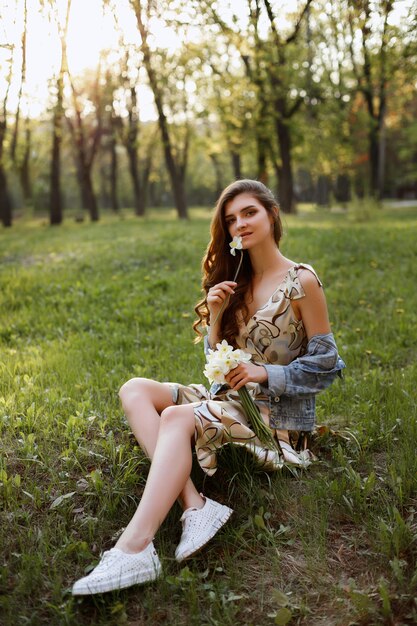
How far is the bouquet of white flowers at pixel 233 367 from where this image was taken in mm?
2730

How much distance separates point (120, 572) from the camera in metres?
2.36

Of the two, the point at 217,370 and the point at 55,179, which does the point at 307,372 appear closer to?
the point at 217,370

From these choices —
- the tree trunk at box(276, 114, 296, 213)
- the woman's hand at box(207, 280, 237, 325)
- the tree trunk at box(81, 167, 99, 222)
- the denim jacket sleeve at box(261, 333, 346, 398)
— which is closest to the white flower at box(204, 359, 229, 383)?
the denim jacket sleeve at box(261, 333, 346, 398)

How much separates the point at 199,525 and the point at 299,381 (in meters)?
0.87

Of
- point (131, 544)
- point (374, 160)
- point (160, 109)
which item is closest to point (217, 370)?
point (131, 544)

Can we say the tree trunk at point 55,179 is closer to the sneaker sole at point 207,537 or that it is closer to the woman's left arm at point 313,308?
the woman's left arm at point 313,308

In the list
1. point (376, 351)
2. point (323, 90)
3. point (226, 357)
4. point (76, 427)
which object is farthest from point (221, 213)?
point (323, 90)

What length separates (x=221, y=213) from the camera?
3350 mm

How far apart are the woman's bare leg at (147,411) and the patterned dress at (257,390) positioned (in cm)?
11

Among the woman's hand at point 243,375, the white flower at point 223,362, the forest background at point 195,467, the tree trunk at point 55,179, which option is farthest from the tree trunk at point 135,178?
the white flower at point 223,362

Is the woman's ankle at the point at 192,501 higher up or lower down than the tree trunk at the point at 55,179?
lower down

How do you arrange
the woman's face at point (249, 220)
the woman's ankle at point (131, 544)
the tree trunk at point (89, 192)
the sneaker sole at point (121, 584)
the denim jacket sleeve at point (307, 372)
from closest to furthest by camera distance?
the sneaker sole at point (121, 584)
the woman's ankle at point (131, 544)
the denim jacket sleeve at point (307, 372)
the woman's face at point (249, 220)
the tree trunk at point (89, 192)

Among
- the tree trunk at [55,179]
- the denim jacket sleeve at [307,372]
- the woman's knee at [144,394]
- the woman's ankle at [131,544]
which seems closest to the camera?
the woman's ankle at [131,544]

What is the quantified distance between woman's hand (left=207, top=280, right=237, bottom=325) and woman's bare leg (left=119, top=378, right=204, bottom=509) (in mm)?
515
